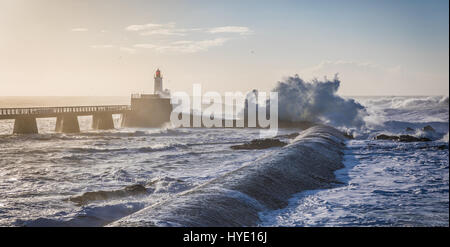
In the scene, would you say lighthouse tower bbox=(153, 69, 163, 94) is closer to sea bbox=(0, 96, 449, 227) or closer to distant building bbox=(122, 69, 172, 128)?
distant building bbox=(122, 69, 172, 128)

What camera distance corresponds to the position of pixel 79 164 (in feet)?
55.3

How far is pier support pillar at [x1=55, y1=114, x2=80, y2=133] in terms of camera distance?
121 ft

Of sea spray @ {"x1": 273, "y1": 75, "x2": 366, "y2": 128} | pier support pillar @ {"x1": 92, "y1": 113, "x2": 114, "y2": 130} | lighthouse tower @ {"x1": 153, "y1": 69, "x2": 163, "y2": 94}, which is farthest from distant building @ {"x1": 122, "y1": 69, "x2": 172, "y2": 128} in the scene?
sea spray @ {"x1": 273, "y1": 75, "x2": 366, "y2": 128}

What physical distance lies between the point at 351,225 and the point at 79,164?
12.0 metres

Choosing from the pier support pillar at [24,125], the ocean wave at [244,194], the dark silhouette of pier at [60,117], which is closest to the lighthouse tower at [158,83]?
the dark silhouette of pier at [60,117]

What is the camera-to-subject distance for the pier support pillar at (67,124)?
36.8 metres

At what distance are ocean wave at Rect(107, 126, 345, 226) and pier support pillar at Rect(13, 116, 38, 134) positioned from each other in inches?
974

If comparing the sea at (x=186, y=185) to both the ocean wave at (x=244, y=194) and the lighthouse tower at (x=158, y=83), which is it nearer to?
the ocean wave at (x=244, y=194)

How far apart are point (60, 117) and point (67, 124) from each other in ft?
3.59

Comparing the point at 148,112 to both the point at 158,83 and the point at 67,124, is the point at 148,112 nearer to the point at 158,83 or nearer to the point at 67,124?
the point at 158,83

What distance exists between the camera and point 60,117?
37.4m

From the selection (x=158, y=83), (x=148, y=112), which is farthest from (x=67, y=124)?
(x=158, y=83)

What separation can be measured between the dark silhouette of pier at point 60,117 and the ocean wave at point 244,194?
24.8 metres
